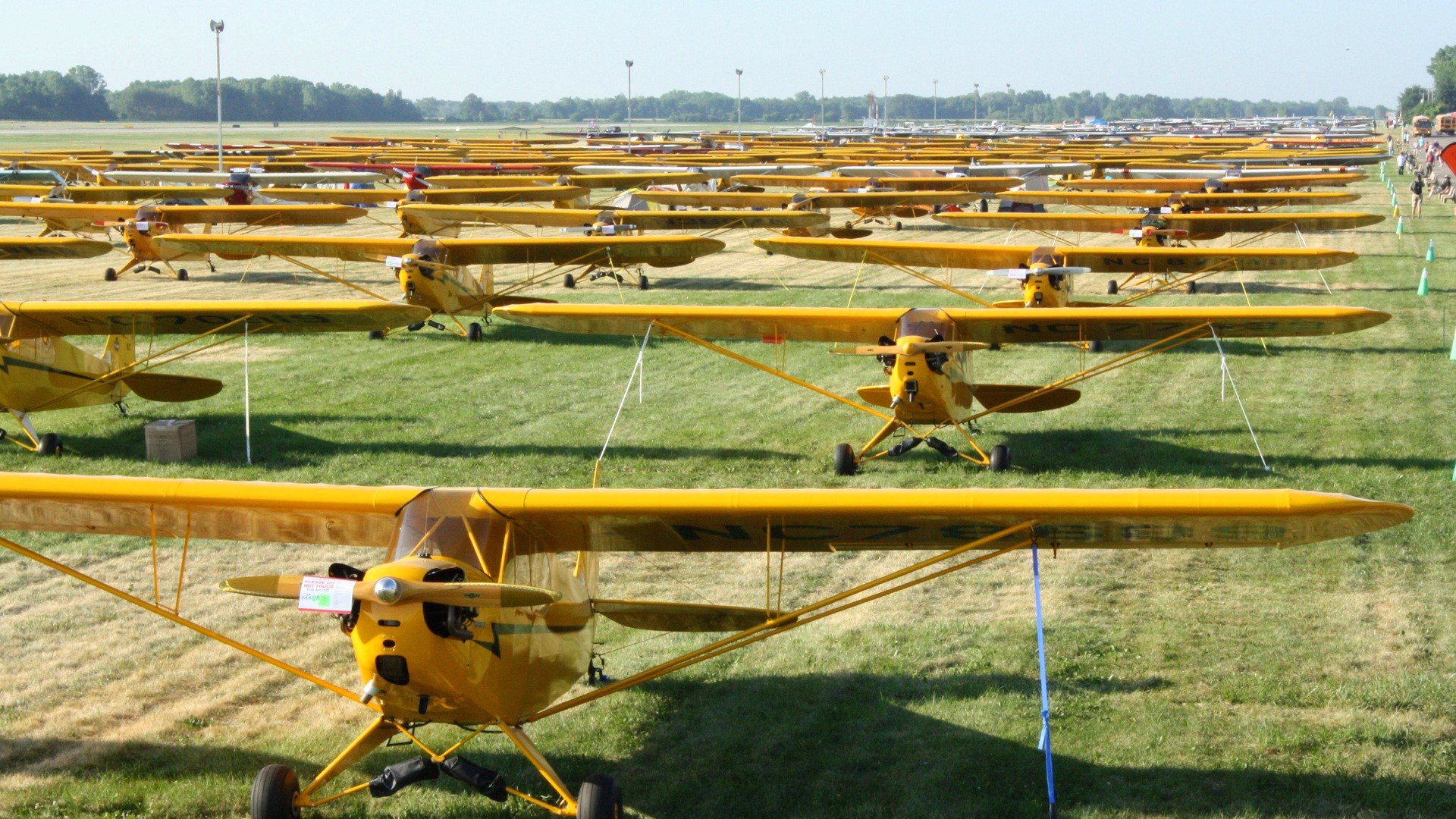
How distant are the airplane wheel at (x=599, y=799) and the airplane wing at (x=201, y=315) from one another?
353 inches

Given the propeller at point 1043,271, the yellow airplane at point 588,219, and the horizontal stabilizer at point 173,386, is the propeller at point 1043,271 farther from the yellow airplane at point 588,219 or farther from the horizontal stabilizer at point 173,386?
the horizontal stabilizer at point 173,386

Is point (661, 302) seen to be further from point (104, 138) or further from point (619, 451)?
point (104, 138)

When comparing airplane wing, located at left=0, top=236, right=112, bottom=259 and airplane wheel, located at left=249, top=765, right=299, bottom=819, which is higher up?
airplane wing, located at left=0, top=236, right=112, bottom=259

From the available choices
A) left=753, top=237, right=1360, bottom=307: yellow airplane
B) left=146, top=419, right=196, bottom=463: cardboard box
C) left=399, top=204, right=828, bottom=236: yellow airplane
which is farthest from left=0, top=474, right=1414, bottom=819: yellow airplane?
left=399, top=204, right=828, bottom=236: yellow airplane

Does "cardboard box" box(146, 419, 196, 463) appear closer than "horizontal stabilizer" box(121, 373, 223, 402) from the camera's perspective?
Yes

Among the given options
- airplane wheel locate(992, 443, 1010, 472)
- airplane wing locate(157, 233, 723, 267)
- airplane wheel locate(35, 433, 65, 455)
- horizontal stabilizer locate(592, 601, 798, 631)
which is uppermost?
airplane wing locate(157, 233, 723, 267)

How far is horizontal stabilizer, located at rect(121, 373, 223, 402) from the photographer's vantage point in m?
15.3

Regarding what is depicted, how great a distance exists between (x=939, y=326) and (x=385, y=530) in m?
7.86

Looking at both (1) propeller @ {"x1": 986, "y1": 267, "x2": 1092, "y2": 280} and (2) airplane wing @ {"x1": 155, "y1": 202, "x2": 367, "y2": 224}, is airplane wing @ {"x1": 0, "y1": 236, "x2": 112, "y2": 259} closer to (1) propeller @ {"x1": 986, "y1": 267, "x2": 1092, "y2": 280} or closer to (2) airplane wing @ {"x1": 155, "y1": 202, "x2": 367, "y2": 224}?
(2) airplane wing @ {"x1": 155, "y1": 202, "x2": 367, "y2": 224}

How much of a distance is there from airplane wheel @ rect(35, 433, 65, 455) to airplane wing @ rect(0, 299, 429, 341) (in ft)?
3.97

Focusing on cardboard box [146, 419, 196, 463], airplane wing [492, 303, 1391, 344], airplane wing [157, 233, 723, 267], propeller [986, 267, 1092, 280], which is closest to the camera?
airplane wing [492, 303, 1391, 344]

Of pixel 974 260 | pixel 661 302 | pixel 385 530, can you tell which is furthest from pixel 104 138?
pixel 385 530

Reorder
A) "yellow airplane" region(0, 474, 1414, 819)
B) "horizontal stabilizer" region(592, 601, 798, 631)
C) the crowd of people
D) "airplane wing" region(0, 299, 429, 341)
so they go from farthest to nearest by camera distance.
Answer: the crowd of people < "airplane wing" region(0, 299, 429, 341) < "horizontal stabilizer" region(592, 601, 798, 631) < "yellow airplane" region(0, 474, 1414, 819)

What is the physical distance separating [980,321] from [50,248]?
52.4 ft
